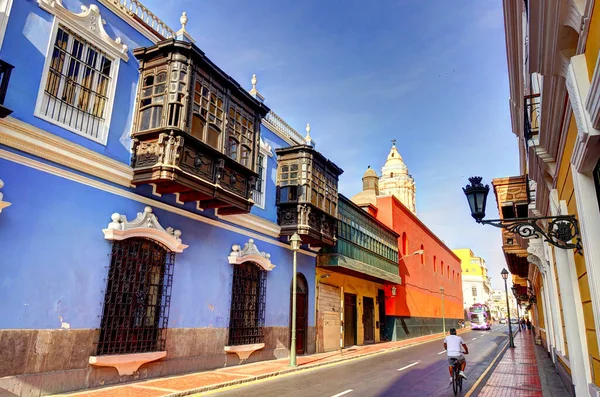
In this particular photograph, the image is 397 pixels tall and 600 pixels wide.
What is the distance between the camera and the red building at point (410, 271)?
1188 inches

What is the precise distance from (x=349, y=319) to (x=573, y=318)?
18035mm


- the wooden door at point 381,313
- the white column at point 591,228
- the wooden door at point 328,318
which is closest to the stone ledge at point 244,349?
the wooden door at point 328,318

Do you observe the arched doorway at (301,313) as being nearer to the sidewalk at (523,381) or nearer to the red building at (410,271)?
the sidewalk at (523,381)

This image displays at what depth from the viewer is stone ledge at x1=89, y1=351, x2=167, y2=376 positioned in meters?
9.24

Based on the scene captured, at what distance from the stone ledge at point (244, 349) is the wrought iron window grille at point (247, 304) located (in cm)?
22

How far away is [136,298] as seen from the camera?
10469 millimetres

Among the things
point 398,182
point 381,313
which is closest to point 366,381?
A: point 381,313

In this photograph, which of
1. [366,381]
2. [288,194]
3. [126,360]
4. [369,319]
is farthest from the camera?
[369,319]

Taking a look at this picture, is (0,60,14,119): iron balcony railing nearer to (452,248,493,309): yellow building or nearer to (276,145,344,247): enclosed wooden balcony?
(276,145,344,247): enclosed wooden balcony

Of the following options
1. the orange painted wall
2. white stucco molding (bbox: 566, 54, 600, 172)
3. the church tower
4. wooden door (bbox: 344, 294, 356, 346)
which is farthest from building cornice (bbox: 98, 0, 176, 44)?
the church tower

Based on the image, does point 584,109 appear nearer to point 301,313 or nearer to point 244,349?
point 244,349

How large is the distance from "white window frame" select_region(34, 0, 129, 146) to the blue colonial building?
0.03 m

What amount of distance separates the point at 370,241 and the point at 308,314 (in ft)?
27.7

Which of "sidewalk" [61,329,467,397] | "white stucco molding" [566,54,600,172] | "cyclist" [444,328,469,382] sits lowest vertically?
"sidewalk" [61,329,467,397]
